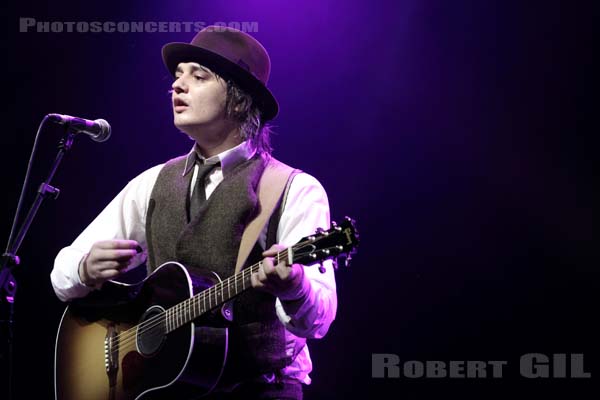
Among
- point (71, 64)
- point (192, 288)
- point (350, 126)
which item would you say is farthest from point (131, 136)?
point (192, 288)

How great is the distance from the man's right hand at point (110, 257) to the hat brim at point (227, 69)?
0.85m

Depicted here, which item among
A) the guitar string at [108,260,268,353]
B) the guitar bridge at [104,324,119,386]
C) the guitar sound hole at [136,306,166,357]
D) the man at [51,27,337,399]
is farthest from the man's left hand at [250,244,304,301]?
the guitar bridge at [104,324,119,386]

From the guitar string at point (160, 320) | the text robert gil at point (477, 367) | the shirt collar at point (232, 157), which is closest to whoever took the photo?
the guitar string at point (160, 320)

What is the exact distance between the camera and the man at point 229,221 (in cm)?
232

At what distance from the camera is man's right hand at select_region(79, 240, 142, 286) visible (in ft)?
8.14

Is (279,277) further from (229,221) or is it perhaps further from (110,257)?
(110,257)

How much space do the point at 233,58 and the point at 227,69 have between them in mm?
54

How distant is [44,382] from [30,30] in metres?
2.27

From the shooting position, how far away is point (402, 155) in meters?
4.02

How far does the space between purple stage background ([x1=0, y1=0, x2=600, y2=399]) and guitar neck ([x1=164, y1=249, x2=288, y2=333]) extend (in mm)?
1718

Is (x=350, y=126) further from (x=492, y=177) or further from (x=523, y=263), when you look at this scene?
(x=523, y=263)

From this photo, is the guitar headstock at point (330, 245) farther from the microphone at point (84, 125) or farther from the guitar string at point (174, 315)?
the microphone at point (84, 125)

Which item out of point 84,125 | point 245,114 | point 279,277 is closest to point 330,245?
point 279,277

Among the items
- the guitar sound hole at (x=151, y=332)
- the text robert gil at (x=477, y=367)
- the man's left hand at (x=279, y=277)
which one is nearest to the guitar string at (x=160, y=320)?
the guitar sound hole at (x=151, y=332)
